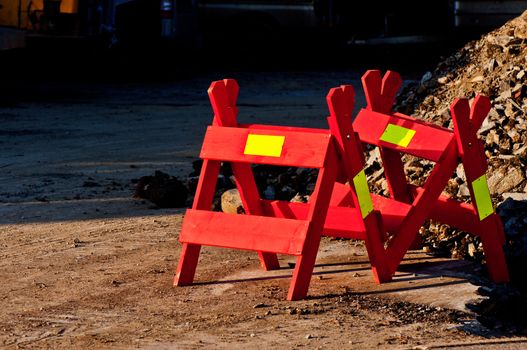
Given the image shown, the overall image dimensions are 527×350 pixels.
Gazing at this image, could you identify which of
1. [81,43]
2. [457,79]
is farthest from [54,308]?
[81,43]

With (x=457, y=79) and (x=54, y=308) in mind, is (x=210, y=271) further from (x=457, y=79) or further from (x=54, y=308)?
(x=457, y=79)

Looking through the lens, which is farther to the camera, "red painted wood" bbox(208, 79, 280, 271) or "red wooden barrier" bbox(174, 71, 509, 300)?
"red painted wood" bbox(208, 79, 280, 271)

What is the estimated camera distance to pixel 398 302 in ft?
23.4

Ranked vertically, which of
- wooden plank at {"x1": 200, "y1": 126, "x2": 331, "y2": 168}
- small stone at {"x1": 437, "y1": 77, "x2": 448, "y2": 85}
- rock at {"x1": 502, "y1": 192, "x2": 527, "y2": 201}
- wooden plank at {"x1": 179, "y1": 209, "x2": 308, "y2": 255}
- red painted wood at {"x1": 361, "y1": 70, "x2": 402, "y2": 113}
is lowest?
wooden plank at {"x1": 179, "y1": 209, "x2": 308, "y2": 255}

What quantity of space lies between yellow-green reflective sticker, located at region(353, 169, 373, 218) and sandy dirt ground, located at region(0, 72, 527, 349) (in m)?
0.48

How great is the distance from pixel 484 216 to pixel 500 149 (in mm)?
1807

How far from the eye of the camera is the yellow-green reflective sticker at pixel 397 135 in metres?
7.61

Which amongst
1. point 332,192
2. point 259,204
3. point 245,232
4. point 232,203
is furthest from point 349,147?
point 232,203

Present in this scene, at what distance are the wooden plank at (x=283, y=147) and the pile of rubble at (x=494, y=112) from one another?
1.72 metres

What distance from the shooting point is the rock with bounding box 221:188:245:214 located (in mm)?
9352

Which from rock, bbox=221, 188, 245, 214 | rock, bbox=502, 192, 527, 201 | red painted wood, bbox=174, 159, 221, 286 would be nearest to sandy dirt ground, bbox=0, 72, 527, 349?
red painted wood, bbox=174, 159, 221, 286

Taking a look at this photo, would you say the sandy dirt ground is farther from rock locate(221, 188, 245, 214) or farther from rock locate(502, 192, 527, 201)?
rock locate(502, 192, 527, 201)

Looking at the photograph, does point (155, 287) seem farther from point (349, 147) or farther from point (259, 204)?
point (349, 147)

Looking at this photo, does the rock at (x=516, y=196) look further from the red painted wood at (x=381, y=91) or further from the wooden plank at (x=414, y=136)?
the wooden plank at (x=414, y=136)
